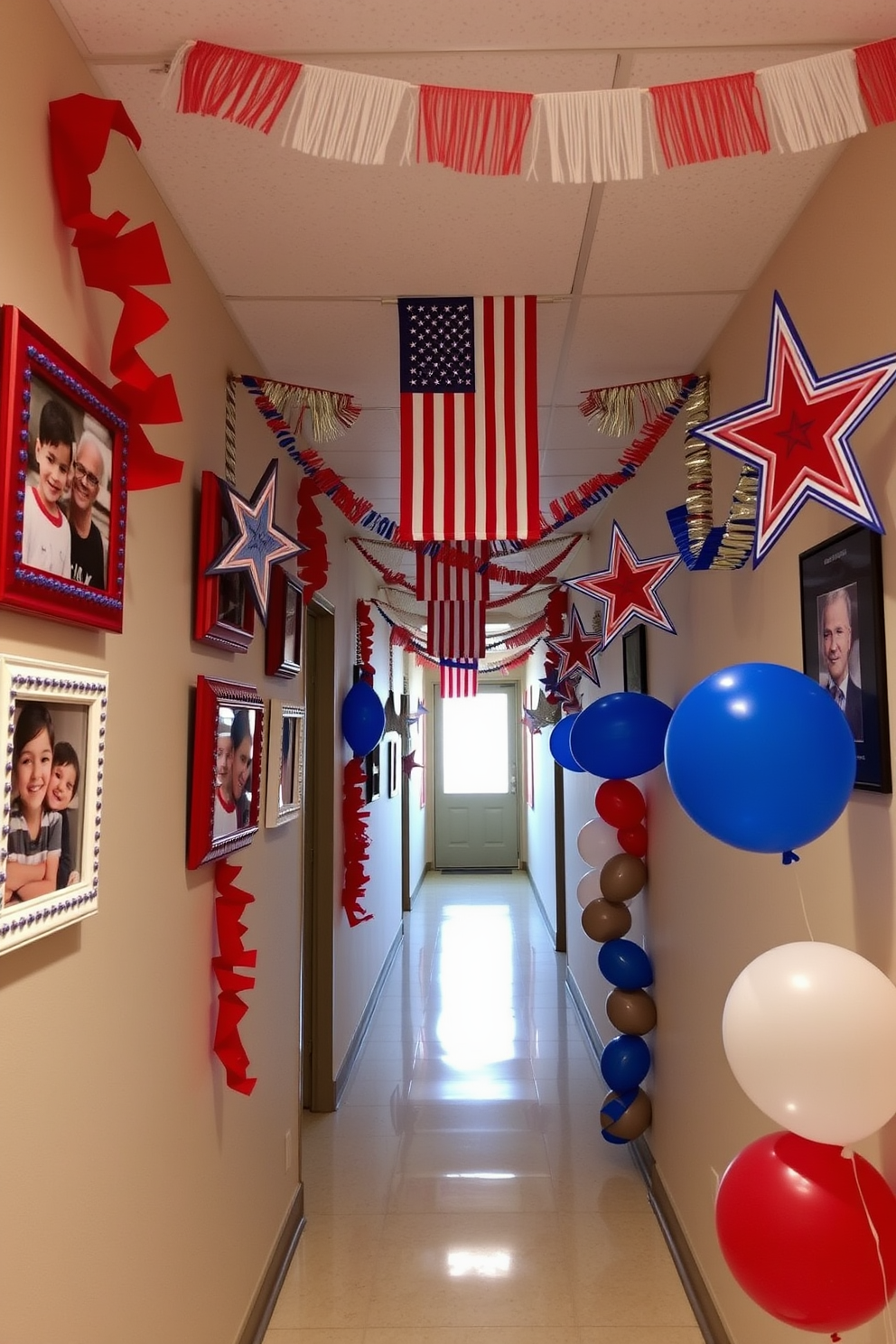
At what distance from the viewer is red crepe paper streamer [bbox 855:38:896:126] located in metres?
1.33

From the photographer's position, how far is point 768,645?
2092 millimetres

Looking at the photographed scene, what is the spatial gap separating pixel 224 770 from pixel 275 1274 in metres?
1.69

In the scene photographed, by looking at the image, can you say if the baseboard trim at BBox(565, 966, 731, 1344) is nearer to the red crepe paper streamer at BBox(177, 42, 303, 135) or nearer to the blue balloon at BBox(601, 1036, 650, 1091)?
the blue balloon at BBox(601, 1036, 650, 1091)

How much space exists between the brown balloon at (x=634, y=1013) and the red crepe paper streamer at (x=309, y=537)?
1982mm

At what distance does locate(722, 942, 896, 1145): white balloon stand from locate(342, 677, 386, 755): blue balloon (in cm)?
329

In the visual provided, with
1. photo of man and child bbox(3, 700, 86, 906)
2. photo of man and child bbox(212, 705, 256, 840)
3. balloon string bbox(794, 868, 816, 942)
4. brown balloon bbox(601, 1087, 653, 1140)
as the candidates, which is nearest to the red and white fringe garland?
photo of man and child bbox(3, 700, 86, 906)

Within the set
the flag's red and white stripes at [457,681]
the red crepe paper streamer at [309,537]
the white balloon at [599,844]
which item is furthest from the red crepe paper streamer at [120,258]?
the flag's red and white stripes at [457,681]

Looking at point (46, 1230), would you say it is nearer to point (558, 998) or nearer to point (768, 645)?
point (768, 645)

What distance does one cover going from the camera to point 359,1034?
16.3ft

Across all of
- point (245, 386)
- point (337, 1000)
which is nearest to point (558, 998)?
point (337, 1000)

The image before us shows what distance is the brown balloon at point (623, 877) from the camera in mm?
3529

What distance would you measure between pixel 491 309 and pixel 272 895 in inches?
73.0

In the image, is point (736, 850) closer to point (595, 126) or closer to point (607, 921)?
point (607, 921)

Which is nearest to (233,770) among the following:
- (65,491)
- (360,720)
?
(65,491)
